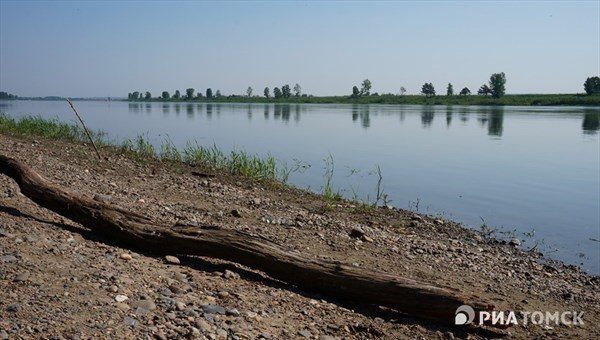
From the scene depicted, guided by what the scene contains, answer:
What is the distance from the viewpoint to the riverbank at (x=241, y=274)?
4.41 metres

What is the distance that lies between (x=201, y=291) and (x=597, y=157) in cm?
2174

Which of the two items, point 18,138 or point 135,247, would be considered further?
point 18,138

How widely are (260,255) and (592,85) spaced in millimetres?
108538

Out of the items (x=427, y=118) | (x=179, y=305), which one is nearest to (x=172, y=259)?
(x=179, y=305)

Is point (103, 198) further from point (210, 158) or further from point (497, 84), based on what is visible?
point (497, 84)

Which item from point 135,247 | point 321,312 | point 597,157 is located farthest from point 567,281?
point 597,157

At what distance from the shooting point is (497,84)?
113000 millimetres

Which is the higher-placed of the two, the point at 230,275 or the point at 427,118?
the point at 427,118

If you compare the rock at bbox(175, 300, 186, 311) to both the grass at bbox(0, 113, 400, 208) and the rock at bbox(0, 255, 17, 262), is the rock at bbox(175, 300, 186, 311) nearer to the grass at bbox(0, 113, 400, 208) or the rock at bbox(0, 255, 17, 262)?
the rock at bbox(0, 255, 17, 262)

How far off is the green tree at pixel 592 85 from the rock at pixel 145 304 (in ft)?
356

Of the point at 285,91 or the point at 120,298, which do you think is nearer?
the point at 120,298

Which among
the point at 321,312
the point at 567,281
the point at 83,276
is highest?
the point at 83,276

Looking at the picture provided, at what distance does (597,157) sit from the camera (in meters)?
22.5

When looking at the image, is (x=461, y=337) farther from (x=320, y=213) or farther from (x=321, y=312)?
(x=320, y=213)
